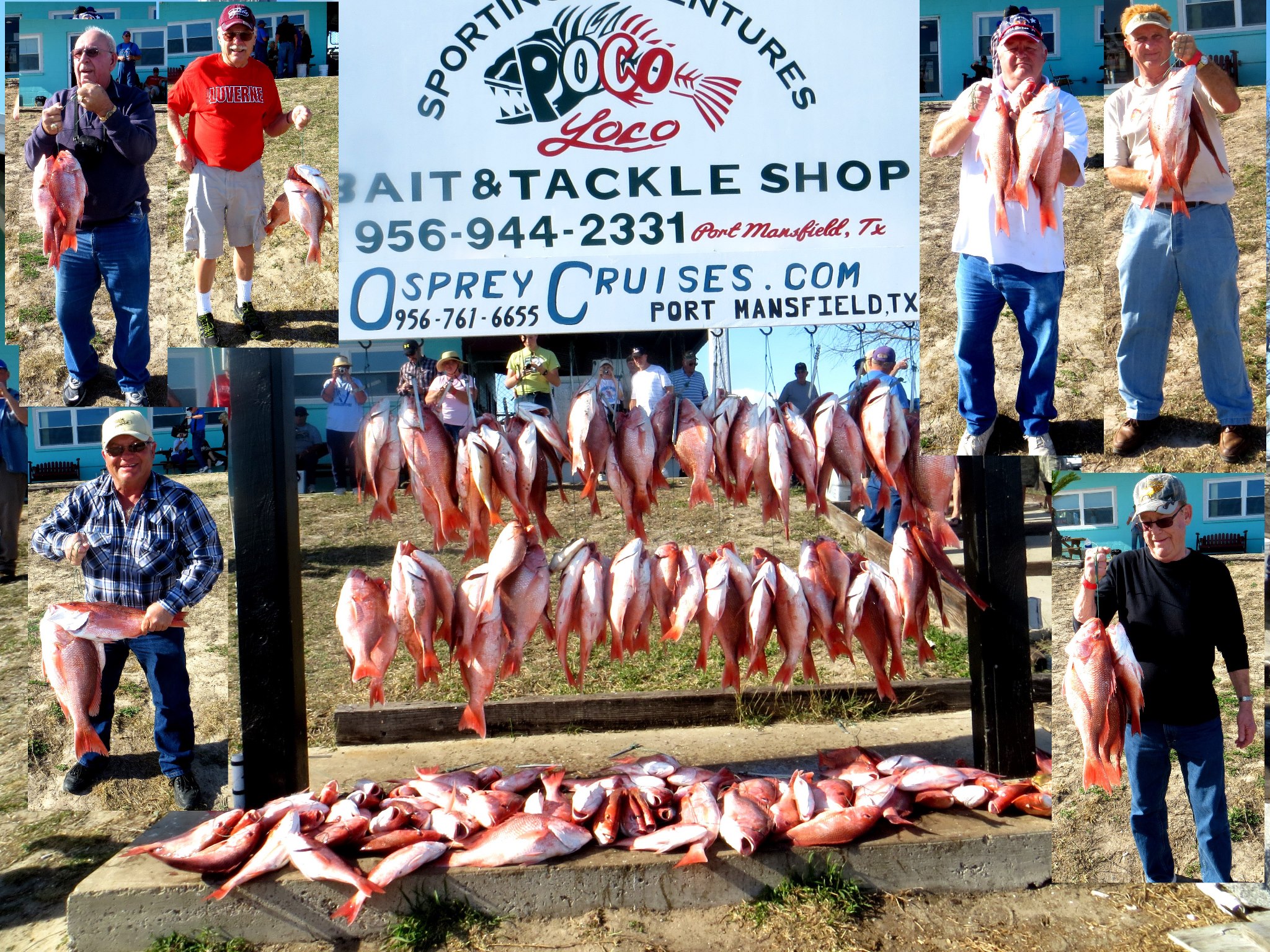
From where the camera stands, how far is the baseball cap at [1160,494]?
3.63 meters

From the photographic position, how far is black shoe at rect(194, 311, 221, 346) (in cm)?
354

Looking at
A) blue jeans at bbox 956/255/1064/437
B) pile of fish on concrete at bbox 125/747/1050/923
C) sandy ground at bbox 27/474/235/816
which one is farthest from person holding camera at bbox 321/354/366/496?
blue jeans at bbox 956/255/1064/437

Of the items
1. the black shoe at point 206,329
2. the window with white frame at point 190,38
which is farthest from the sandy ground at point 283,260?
the window with white frame at point 190,38

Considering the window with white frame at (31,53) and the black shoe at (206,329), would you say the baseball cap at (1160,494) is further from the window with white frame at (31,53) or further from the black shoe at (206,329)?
the window with white frame at (31,53)

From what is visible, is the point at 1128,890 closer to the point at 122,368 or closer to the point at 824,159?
the point at 824,159

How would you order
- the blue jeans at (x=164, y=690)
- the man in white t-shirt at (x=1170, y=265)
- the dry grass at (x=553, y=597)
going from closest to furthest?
the man in white t-shirt at (x=1170, y=265) → the blue jeans at (x=164, y=690) → the dry grass at (x=553, y=597)

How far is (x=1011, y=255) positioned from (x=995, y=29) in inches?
30.2

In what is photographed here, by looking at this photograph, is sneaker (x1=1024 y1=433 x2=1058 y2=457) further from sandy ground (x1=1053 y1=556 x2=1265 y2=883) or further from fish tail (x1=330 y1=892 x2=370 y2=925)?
fish tail (x1=330 y1=892 x2=370 y2=925)

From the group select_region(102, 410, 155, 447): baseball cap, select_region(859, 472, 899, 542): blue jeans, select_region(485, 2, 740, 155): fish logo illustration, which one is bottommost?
select_region(859, 472, 899, 542): blue jeans

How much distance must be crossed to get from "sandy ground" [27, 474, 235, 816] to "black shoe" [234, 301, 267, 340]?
2.77 feet

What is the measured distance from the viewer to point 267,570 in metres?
3.83

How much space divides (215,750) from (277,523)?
1.94 m

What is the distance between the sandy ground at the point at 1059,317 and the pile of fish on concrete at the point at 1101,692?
69 cm

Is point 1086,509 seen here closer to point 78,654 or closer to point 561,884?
point 561,884
